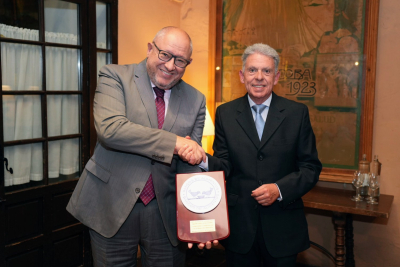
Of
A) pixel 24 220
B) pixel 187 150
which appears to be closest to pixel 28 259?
pixel 24 220

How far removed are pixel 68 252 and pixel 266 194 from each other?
2.13 metres

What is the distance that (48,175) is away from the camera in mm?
3021

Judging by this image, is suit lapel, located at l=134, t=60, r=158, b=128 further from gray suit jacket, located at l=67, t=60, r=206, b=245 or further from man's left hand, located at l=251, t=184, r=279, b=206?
man's left hand, located at l=251, t=184, r=279, b=206

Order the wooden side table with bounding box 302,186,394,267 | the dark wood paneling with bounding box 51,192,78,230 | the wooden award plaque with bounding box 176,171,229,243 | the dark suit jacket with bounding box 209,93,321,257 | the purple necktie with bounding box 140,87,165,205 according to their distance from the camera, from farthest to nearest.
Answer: the dark wood paneling with bounding box 51,192,78,230 < the wooden side table with bounding box 302,186,394,267 < the dark suit jacket with bounding box 209,93,321,257 < the purple necktie with bounding box 140,87,165,205 < the wooden award plaque with bounding box 176,171,229,243

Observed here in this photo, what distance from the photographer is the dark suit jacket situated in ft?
6.10

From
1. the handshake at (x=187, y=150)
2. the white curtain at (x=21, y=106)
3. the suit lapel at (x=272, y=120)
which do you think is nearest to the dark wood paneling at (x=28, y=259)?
the white curtain at (x=21, y=106)

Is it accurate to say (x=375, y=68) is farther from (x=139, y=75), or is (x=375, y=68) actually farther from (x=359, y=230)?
(x=139, y=75)

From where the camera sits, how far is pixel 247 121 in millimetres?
1959

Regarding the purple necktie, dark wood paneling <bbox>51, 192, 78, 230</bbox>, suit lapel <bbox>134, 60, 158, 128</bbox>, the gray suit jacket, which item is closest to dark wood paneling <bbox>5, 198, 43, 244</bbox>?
dark wood paneling <bbox>51, 192, 78, 230</bbox>

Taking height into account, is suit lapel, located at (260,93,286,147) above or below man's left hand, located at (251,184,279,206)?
above

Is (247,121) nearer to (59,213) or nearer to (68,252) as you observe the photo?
(59,213)

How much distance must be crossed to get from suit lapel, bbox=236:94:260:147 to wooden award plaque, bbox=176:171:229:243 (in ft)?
1.07

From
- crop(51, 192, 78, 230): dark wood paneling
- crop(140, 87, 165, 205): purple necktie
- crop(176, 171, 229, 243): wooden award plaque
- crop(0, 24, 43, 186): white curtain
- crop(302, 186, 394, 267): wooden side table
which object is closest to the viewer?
crop(176, 171, 229, 243): wooden award plaque

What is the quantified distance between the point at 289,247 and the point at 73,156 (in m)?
2.09
